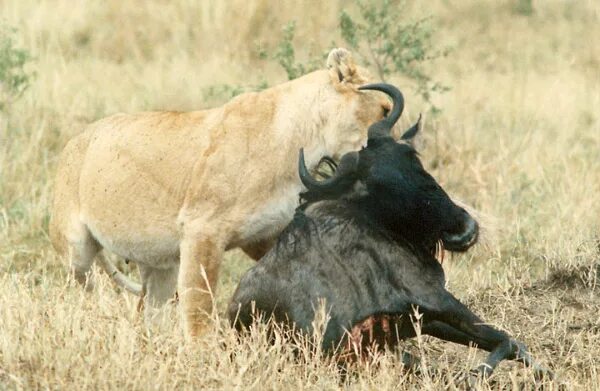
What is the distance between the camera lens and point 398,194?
18.9ft

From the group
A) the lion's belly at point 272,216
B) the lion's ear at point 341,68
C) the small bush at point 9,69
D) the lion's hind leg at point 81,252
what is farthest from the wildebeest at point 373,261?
the small bush at point 9,69

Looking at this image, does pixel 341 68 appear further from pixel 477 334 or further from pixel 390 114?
pixel 477 334

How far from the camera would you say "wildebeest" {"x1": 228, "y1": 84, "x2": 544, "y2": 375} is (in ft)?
18.0

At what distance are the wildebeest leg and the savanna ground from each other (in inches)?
3.1

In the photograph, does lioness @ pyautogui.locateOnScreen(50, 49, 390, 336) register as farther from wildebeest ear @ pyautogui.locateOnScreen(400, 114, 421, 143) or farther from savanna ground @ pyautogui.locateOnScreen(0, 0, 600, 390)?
wildebeest ear @ pyautogui.locateOnScreen(400, 114, 421, 143)

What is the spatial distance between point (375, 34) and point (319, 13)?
4.24 meters

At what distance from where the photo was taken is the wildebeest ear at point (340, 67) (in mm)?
7012

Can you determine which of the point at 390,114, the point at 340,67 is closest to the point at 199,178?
the point at 340,67

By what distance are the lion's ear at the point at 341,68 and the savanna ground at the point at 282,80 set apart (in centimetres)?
111

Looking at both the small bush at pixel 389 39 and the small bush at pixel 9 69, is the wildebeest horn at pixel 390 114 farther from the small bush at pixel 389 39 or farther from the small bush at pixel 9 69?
the small bush at pixel 9 69

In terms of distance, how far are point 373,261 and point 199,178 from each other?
160 cm

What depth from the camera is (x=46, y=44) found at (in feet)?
43.1

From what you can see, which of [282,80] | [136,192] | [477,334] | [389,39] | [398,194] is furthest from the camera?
[282,80]

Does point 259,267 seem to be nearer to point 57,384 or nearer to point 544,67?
point 57,384
